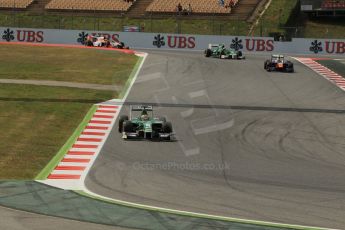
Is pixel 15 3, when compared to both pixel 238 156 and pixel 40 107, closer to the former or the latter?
pixel 40 107

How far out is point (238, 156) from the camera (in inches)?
760

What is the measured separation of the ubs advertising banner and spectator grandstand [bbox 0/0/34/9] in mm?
11770

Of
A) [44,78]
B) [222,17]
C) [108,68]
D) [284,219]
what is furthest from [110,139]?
[222,17]

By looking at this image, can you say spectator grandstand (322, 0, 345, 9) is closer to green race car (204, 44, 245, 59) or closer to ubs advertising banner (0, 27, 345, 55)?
ubs advertising banner (0, 27, 345, 55)

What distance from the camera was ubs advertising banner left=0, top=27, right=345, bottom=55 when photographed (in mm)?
60125

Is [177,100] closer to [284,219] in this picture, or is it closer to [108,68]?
[108,68]

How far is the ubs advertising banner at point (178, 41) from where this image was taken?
60125mm

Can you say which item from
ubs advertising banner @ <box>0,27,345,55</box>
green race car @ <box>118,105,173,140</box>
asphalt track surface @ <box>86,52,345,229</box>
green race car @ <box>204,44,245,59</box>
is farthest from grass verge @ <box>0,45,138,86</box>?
green race car @ <box>118,105,173,140</box>

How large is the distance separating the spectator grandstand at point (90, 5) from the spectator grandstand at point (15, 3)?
249cm

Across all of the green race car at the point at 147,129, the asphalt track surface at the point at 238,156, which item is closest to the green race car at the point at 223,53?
the asphalt track surface at the point at 238,156

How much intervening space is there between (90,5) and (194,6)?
1147cm

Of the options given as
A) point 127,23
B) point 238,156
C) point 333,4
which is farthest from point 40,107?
point 333,4

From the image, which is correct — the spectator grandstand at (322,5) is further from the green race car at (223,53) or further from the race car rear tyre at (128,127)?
the race car rear tyre at (128,127)

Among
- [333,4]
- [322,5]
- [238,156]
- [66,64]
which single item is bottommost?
[238,156]
